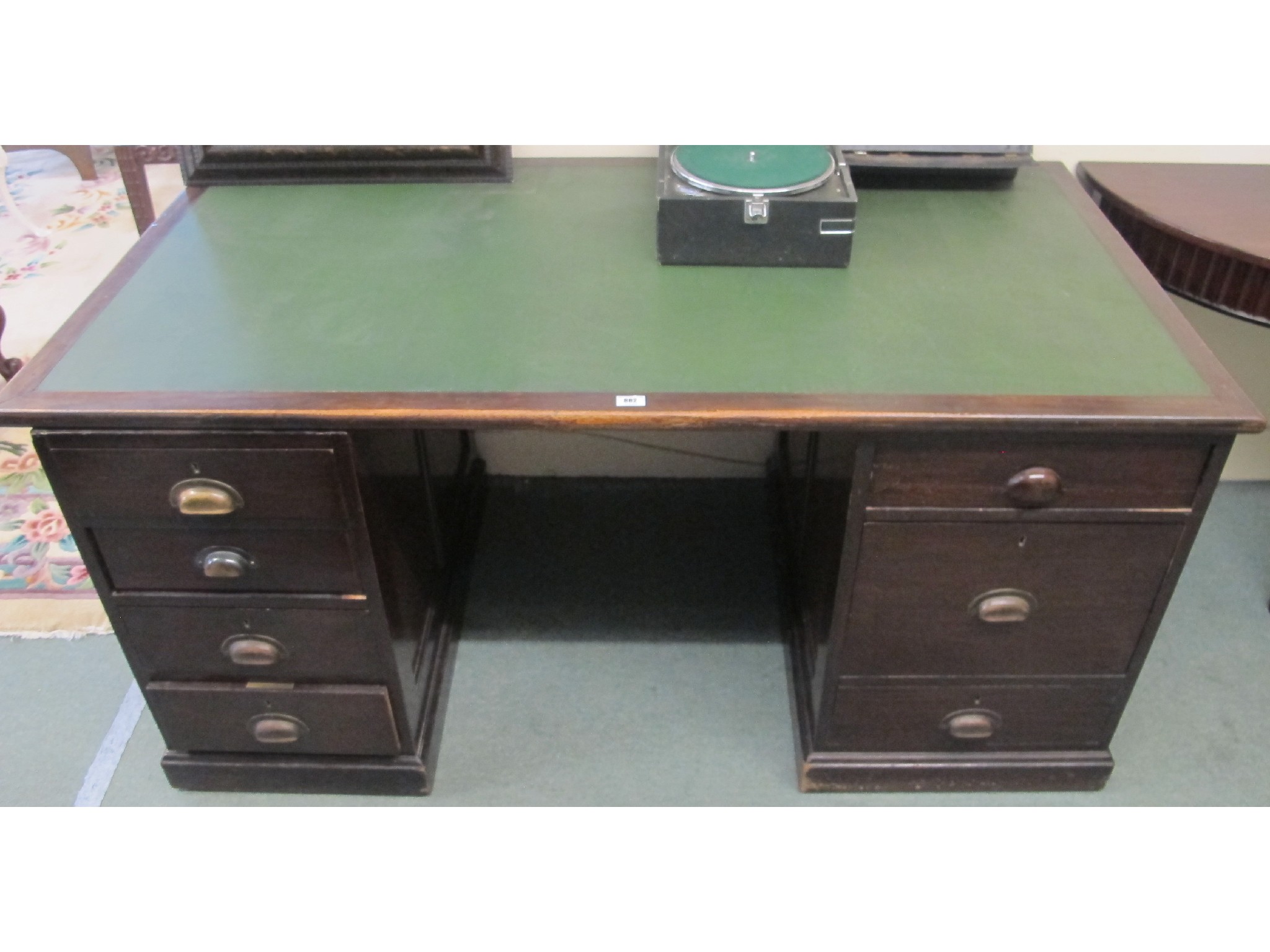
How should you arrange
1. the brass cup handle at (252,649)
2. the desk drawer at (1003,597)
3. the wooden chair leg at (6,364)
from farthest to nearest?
the wooden chair leg at (6,364), the brass cup handle at (252,649), the desk drawer at (1003,597)

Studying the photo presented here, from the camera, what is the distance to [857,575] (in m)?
1.21

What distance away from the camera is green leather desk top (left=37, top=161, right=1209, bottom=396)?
1.09 meters

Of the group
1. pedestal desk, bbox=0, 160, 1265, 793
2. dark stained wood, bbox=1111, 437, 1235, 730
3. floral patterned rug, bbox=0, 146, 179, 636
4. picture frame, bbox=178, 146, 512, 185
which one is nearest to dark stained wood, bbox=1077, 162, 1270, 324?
pedestal desk, bbox=0, 160, 1265, 793

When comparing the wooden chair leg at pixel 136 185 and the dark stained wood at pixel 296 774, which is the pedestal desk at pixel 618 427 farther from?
the wooden chair leg at pixel 136 185

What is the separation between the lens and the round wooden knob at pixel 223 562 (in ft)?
3.86

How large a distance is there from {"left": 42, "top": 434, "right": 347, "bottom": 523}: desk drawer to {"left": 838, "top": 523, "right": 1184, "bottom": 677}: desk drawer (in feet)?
2.09

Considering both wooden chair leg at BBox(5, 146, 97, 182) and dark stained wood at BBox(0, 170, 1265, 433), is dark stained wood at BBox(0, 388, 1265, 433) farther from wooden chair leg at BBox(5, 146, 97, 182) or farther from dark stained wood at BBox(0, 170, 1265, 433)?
wooden chair leg at BBox(5, 146, 97, 182)

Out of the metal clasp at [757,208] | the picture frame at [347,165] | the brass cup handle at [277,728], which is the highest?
the metal clasp at [757,208]

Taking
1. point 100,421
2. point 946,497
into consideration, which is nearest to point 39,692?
point 100,421

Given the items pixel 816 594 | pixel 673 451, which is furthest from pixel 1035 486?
pixel 673 451

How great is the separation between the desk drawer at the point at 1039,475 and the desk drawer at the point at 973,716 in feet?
1.01

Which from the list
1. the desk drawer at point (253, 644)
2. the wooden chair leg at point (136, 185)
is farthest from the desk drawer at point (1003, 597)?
the wooden chair leg at point (136, 185)

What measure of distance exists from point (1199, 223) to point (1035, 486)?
56cm

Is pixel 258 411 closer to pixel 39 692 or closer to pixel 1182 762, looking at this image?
pixel 39 692
